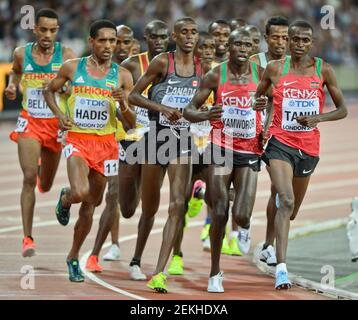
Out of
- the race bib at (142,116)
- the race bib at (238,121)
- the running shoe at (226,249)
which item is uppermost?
the race bib at (142,116)

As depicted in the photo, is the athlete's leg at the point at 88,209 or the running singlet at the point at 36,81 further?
the running singlet at the point at 36,81

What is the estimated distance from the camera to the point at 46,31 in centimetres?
1345

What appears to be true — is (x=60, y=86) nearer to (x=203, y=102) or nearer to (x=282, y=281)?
(x=203, y=102)

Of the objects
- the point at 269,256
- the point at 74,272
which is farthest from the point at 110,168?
the point at 269,256

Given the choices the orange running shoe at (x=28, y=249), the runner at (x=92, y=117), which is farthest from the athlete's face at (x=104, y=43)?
the orange running shoe at (x=28, y=249)

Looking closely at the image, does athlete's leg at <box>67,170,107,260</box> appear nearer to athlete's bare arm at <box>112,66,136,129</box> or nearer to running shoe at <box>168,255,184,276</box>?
athlete's bare arm at <box>112,66,136,129</box>

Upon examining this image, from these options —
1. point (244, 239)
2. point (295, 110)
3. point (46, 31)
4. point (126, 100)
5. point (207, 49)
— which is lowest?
point (244, 239)

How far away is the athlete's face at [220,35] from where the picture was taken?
14.4 metres

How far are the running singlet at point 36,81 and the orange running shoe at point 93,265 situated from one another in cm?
178

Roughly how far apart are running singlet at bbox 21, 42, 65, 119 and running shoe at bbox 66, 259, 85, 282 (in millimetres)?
2102

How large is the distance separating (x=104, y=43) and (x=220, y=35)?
2738 mm

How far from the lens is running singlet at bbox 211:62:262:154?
468 inches

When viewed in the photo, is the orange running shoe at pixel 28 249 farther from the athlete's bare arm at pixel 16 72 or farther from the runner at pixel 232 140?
the runner at pixel 232 140

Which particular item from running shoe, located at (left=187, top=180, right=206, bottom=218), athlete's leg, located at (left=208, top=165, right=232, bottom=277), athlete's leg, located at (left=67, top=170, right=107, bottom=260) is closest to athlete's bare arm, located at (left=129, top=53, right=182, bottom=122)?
athlete's leg, located at (left=67, top=170, right=107, bottom=260)
